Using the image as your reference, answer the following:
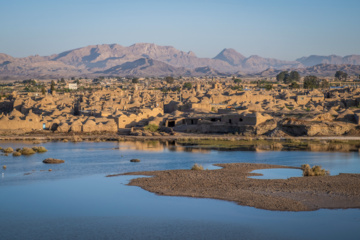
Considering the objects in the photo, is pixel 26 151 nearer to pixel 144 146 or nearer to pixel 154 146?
pixel 144 146

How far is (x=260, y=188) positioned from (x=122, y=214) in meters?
5.13

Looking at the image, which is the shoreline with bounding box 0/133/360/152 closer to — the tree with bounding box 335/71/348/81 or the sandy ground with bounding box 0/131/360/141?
the sandy ground with bounding box 0/131/360/141

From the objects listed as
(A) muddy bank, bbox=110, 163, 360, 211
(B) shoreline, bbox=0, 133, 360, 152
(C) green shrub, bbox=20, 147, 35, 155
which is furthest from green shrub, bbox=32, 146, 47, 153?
(A) muddy bank, bbox=110, 163, 360, 211

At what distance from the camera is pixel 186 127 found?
38625 millimetres

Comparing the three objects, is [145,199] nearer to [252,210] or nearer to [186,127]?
[252,210]

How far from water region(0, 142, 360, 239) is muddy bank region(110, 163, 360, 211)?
1.77 feet

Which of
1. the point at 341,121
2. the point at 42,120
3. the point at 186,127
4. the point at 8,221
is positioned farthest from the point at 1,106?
the point at 8,221

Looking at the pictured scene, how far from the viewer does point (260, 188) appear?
18.3 m

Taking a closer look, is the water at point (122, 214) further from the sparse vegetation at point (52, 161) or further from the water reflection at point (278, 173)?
the water reflection at point (278, 173)

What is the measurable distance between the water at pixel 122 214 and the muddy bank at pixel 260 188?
21.3 inches

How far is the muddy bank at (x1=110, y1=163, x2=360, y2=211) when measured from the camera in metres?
16.2

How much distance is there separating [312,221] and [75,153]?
17234mm

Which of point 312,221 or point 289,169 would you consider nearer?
point 312,221

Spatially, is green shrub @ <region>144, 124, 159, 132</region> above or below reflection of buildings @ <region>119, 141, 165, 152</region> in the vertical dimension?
above
